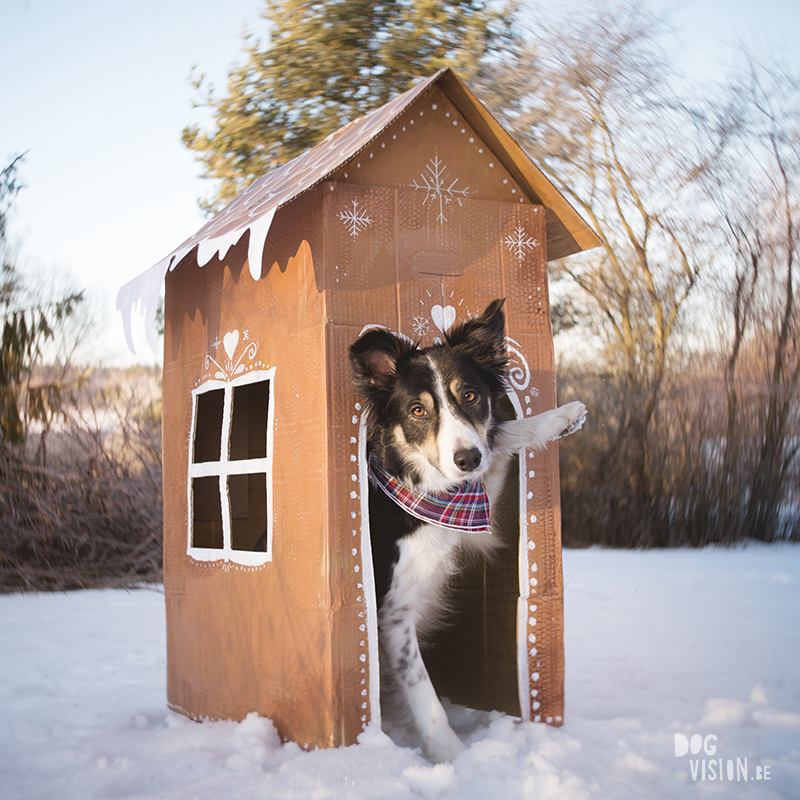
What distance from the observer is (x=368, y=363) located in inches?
108

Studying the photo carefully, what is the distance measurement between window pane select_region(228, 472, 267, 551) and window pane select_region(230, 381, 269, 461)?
149mm

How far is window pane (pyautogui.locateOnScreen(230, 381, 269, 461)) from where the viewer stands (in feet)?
13.2

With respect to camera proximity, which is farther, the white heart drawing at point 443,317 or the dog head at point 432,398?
the white heart drawing at point 443,317

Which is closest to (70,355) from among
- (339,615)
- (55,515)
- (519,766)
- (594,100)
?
(55,515)

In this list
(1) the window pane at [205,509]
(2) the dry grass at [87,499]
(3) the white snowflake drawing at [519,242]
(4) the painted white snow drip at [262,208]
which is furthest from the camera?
(2) the dry grass at [87,499]

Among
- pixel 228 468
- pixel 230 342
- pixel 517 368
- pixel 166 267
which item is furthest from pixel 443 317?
pixel 166 267

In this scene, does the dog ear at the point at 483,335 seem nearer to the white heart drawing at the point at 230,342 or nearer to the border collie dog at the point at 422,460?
the border collie dog at the point at 422,460

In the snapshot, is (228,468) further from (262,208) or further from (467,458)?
(467,458)

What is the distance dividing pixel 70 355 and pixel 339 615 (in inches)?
250

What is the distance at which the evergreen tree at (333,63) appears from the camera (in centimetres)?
935

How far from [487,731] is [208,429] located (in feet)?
6.66

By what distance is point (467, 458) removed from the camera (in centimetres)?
253

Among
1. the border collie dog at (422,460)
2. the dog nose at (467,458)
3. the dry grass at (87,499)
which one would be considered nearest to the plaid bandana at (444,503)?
the border collie dog at (422,460)

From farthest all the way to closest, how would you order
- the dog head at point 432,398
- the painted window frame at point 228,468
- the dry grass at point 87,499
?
the dry grass at point 87,499 < the painted window frame at point 228,468 < the dog head at point 432,398
